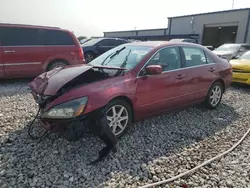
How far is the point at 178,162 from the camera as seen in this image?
2979 millimetres

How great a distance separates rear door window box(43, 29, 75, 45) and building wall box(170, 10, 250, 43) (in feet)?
57.4

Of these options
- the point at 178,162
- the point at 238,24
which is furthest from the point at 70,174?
the point at 238,24

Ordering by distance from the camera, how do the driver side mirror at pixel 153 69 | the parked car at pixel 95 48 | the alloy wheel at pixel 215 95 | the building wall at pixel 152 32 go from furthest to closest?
the building wall at pixel 152 32 < the parked car at pixel 95 48 < the alloy wheel at pixel 215 95 < the driver side mirror at pixel 153 69

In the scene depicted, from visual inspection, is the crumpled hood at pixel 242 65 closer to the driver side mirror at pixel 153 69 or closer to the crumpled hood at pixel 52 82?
the driver side mirror at pixel 153 69

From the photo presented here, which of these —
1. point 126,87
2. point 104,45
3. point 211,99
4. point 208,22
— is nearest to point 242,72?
point 211,99

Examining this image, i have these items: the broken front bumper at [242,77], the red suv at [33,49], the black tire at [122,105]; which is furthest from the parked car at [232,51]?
the black tire at [122,105]

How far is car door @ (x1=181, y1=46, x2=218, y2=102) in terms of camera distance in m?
4.38

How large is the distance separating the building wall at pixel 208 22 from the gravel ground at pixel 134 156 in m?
18.2

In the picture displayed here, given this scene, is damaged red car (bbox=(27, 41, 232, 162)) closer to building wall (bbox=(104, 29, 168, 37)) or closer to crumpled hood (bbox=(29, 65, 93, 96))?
crumpled hood (bbox=(29, 65, 93, 96))

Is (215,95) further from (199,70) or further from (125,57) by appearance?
(125,57)

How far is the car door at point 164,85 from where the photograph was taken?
11.8 ft

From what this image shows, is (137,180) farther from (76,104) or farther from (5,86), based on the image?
(5,86)

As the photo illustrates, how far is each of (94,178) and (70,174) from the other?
0.96 feet

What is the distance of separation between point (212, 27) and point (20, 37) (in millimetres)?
21182
